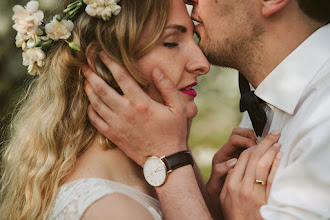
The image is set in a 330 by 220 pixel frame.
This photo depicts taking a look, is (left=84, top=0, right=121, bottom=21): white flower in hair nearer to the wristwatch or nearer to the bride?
the bride

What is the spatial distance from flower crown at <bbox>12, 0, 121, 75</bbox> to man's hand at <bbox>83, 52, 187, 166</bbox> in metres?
0.26

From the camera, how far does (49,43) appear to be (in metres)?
2.83

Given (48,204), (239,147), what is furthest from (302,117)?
(48,204)

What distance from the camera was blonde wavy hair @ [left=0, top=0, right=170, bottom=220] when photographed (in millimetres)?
2729

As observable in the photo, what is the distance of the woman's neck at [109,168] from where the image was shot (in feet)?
8.83

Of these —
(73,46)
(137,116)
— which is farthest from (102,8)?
(137,116)

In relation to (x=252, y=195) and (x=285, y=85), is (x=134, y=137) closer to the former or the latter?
(x=252, y=195)

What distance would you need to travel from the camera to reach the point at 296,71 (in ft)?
9.25

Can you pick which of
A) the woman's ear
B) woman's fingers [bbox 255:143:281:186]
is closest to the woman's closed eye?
the woman's ear

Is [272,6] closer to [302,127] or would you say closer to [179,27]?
[179,27]

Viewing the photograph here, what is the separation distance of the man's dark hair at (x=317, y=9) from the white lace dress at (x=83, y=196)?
5.01ft

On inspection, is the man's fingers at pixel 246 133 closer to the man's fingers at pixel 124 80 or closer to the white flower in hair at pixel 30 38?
the man's fingers at pixel 124 80

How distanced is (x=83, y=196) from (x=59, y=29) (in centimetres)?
97

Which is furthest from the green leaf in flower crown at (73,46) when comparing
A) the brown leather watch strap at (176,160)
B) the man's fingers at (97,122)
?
the brown leather watch strap at (176,160)
